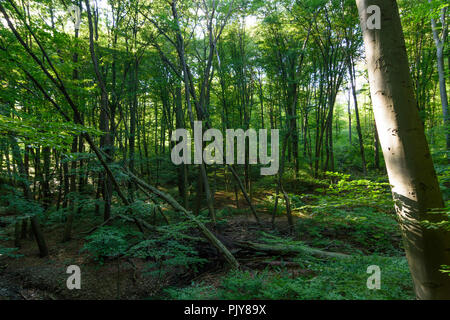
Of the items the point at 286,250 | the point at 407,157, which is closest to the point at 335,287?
the point at 407,157

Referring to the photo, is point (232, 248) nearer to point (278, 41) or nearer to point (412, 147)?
point (412, 147)

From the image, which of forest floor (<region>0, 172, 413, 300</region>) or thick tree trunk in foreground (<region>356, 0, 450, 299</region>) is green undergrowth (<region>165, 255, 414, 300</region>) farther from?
thick tree trunk in foreground (<region>356, 0, 450, 299</region>)

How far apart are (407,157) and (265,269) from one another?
334 cm

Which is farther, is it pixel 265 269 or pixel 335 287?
pixel 265 269

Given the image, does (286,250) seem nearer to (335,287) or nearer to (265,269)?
(265,269)

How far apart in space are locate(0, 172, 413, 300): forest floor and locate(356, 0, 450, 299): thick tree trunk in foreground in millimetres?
457

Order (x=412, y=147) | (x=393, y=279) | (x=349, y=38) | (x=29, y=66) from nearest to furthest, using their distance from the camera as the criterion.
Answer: (x=412, y=147), (x=393, y=279), (x=29, y=66), (x=349, y=38)

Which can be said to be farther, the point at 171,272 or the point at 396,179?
the point at 171,272

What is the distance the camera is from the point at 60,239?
8.48 metres

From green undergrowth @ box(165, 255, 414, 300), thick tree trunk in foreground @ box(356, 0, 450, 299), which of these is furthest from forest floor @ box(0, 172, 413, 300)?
thick tree trunk in foreground @ box(356, 0, 450, 299)

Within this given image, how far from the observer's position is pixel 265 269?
4.04 meters
